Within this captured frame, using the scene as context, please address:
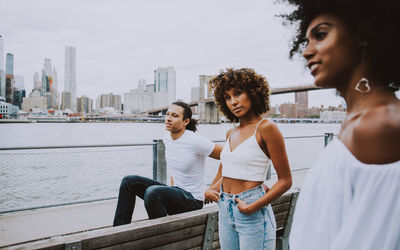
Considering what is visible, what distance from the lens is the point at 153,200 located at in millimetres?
1996

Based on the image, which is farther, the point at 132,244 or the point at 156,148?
the point at 156,148

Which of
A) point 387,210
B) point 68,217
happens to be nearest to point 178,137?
point 68,217

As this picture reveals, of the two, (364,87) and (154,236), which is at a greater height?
(364,87)

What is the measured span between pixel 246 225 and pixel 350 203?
2.76 feet

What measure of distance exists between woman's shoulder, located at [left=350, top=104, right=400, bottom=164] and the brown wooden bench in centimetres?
100

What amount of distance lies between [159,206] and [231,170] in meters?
0.77

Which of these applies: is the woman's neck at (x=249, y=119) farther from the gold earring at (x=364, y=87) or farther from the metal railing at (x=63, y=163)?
the metal railing at (x=63, y=163)

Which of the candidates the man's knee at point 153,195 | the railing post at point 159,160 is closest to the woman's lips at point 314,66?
the man's knee at point 153,195

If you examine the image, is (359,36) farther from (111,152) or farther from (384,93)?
(111,152)

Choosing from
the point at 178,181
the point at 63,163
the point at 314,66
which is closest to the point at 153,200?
the point at 178,181

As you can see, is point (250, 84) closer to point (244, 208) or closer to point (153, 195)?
point (244, 208)

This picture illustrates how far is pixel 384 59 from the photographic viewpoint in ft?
2.15

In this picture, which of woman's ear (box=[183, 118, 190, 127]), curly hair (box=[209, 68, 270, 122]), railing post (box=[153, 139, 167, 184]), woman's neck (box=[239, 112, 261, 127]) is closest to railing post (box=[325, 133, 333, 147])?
railing post (box=[153, 139, 167, 184])

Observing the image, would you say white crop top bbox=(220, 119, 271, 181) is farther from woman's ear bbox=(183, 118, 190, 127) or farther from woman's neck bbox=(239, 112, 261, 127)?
woman's ear bbox=(183, 118, 190, 127)
